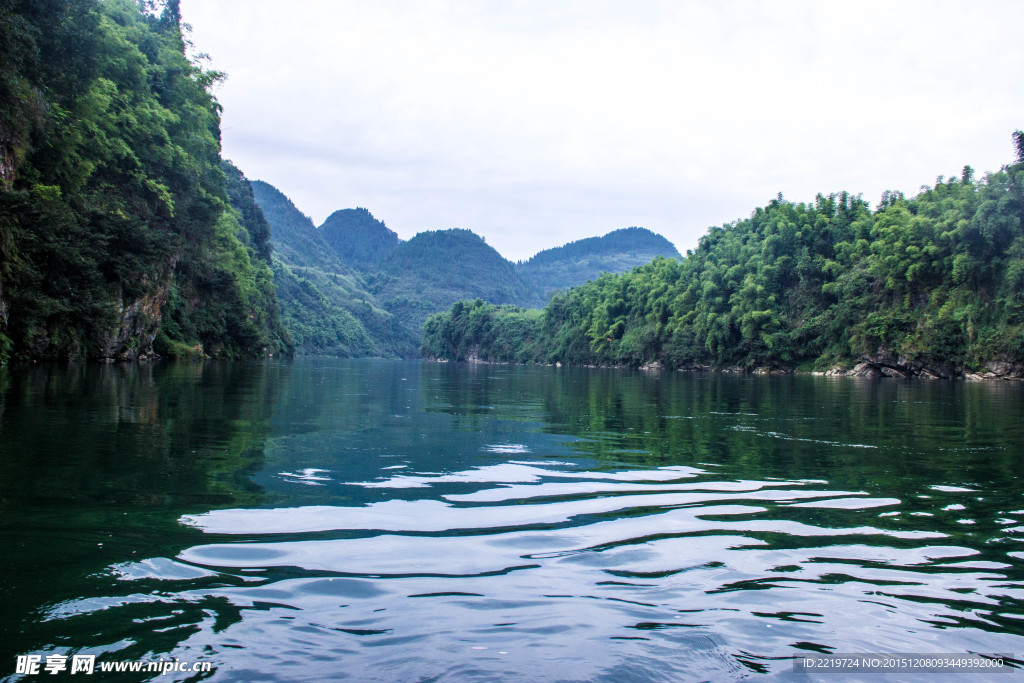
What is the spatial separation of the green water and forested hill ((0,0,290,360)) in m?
16.6

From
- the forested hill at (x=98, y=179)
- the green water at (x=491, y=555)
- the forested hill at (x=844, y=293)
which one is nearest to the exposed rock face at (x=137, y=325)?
the forested hill at (x=98, y=179)

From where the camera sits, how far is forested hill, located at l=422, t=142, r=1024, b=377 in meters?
53.4

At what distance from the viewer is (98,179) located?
3300 cm

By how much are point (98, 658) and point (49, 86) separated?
30.2m

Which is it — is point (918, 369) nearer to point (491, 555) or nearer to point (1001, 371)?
point (1001, 371)

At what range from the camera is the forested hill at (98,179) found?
74.8 feet

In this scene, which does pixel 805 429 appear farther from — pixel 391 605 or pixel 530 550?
pixel 391 605

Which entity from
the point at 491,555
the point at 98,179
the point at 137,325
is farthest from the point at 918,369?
the point at 491,555

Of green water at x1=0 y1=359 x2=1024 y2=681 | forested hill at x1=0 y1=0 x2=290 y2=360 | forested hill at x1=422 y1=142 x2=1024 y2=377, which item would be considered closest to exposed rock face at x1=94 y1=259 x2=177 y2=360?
forested hill at x1=0 y1=0 x2=290 y2=360

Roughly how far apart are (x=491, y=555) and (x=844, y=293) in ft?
246

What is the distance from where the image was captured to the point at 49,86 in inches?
1039

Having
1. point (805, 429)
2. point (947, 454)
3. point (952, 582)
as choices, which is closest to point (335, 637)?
point (952, 582)

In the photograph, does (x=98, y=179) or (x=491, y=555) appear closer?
(x=491, y=555)

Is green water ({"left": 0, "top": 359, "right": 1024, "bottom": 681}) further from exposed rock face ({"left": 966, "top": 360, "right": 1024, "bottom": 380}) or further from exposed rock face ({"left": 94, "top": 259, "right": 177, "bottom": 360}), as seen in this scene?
exposed rock face ({"left": 966, "top": 360, "right": 1024, "bottom": 380})
